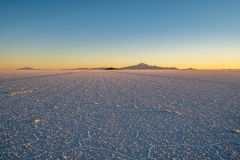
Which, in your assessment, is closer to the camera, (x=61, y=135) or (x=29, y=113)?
(x=61, y=135)

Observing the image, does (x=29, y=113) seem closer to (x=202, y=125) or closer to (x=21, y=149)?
(x=21, y=149)

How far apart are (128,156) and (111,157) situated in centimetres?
20

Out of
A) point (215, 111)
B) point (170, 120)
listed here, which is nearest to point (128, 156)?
point (170, 120)

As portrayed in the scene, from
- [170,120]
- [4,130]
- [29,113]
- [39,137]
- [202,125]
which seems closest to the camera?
[39,137]

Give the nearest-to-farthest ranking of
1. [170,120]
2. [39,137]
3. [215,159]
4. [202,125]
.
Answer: [215,159] < [39,137] < [202,125] < [170,120]

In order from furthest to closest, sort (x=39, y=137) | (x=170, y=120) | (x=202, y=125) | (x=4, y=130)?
1. (x=170, y=120)
2. (x=202, y=125)
3. (x=4, y=130)
4. (x=39, y=137)

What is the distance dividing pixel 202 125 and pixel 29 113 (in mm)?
3616

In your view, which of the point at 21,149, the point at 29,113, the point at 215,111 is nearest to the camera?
the point at 21,149

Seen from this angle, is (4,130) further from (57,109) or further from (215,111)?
(215,111)

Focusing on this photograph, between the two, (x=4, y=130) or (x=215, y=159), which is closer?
(x=215, y=159)

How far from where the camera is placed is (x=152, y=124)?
323cm

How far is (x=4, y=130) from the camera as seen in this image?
9.36 ft

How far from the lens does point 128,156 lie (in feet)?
6.80

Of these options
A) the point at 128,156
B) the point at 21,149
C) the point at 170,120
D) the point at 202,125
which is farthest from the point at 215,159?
the point at 21,149
